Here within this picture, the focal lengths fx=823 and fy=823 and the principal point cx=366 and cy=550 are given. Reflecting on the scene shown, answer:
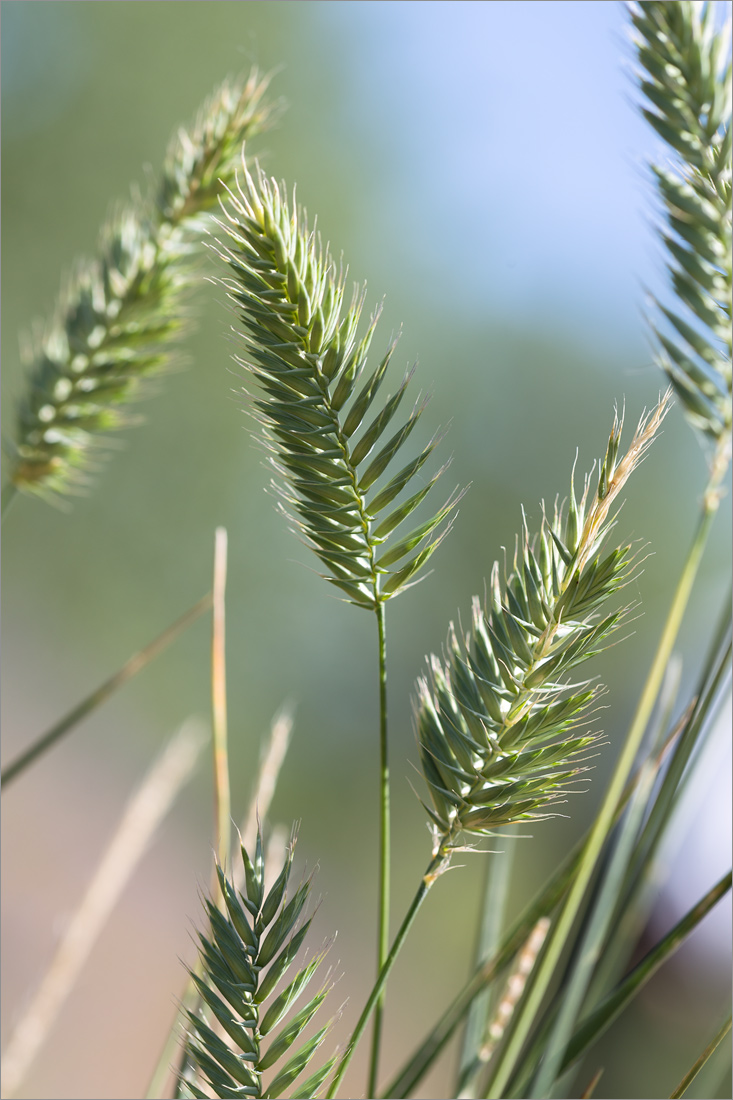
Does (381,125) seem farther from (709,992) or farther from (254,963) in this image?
(254,963)

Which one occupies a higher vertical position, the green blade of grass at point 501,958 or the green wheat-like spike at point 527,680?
the green wheat-like spike at point 527,680

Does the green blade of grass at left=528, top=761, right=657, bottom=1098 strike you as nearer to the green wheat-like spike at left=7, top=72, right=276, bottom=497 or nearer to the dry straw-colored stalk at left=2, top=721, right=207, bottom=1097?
the dry straw-colored stalk at left=2, top=721, right=207, bottom=1097

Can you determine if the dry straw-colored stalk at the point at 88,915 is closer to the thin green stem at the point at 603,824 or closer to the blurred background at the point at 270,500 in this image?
the thin green stem at the point at 603,824

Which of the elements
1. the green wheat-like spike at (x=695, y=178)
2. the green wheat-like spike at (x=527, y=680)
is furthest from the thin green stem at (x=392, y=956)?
the green wheat-like spike at (x=695, y=178)

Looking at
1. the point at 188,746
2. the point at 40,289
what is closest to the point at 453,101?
the point at 40,289

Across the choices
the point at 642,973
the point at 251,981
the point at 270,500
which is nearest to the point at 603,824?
the point at 642,973

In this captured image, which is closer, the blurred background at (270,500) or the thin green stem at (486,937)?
the thin green stem at (486,937)
